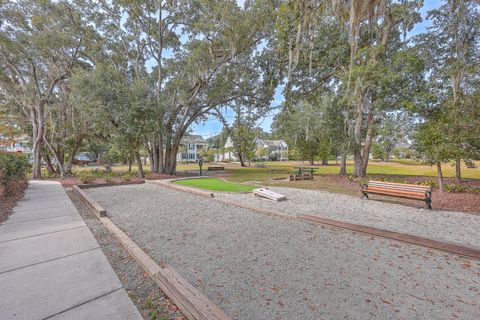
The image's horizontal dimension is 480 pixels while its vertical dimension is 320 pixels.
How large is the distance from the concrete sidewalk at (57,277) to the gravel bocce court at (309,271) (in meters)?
0.78

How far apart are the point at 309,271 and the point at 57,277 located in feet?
10.7

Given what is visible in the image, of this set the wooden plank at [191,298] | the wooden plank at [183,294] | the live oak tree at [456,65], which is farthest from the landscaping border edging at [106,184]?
the live oak tree at [456,65]

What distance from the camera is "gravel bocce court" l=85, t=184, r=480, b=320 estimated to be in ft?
6.57

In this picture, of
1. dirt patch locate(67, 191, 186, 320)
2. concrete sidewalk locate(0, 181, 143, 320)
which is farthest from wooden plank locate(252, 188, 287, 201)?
concrete sidewalk locate(0, 181, 143, 320)

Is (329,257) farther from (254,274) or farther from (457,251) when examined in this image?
(457,251)

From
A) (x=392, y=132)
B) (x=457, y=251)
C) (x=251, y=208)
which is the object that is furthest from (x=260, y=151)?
(x=457, y=251)

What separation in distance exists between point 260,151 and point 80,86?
32.5 metres

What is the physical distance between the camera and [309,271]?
8.71ft

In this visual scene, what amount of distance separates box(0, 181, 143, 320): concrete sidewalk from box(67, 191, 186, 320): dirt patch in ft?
0.34

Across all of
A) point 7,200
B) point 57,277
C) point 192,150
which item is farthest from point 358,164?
point 192,150

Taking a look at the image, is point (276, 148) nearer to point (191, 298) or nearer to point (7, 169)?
point (7, 169)

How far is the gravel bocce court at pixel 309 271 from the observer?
2.00m

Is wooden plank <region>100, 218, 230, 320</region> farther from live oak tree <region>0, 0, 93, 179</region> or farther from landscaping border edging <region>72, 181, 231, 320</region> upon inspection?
live oak tree <region>0, 0, 93, 179</region>

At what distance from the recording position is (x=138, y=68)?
15.2 metres
